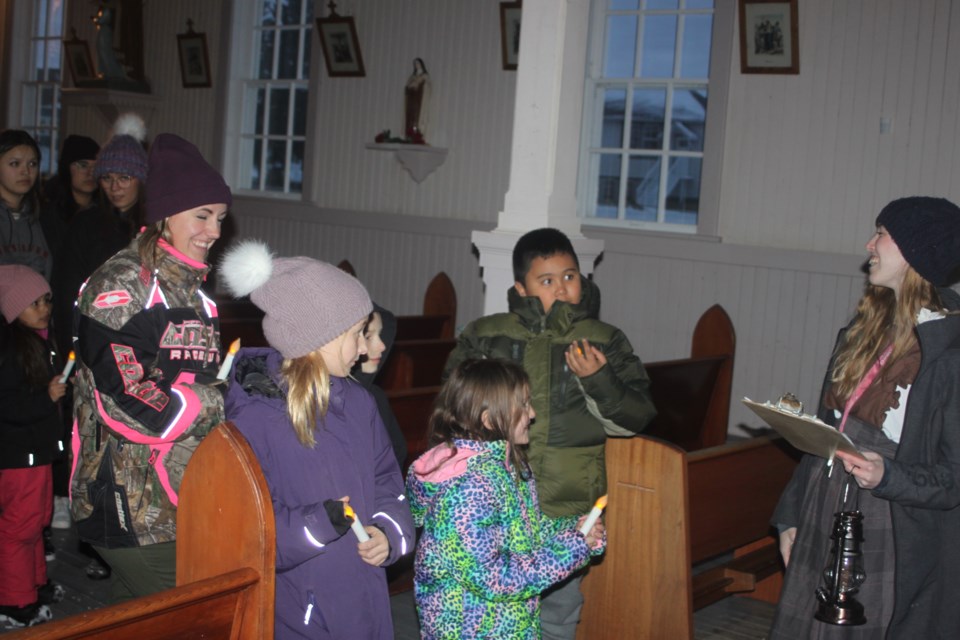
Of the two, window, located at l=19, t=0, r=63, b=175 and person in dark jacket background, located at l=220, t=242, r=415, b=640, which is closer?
person in dark jacket background, located at l=220, t=242, r=415, b=640

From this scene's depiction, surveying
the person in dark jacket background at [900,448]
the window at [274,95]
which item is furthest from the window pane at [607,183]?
the person in dark jacket background at [900,448]

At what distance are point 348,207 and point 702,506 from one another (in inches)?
217

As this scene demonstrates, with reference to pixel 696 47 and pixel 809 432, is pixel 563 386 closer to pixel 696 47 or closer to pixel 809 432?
pixel 809 432

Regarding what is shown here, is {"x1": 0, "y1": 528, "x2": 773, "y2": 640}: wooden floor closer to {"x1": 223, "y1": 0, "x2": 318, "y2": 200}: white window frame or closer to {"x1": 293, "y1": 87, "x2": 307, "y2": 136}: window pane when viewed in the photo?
{"x1": 223, "y1": 0, "x2": 318, "y2": 200}: white window frame

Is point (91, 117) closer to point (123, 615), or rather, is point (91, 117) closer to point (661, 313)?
point (661, 313)

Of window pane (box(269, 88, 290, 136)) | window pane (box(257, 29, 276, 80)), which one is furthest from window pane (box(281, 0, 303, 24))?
window pane (box(269, 88, 290, 136))

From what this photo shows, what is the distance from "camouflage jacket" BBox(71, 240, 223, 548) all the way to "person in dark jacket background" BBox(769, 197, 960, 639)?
132 cm

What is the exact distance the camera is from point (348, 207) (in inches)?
320

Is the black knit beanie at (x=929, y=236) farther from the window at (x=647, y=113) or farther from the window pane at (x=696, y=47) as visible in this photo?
the window pane at (x=696, y=47)

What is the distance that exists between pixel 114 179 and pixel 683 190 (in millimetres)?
4055

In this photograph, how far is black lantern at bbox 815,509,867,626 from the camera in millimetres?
2012

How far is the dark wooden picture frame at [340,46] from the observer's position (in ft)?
25.8

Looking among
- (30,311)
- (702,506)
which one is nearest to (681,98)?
(702,506)

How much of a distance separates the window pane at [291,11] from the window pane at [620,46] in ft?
9.97
